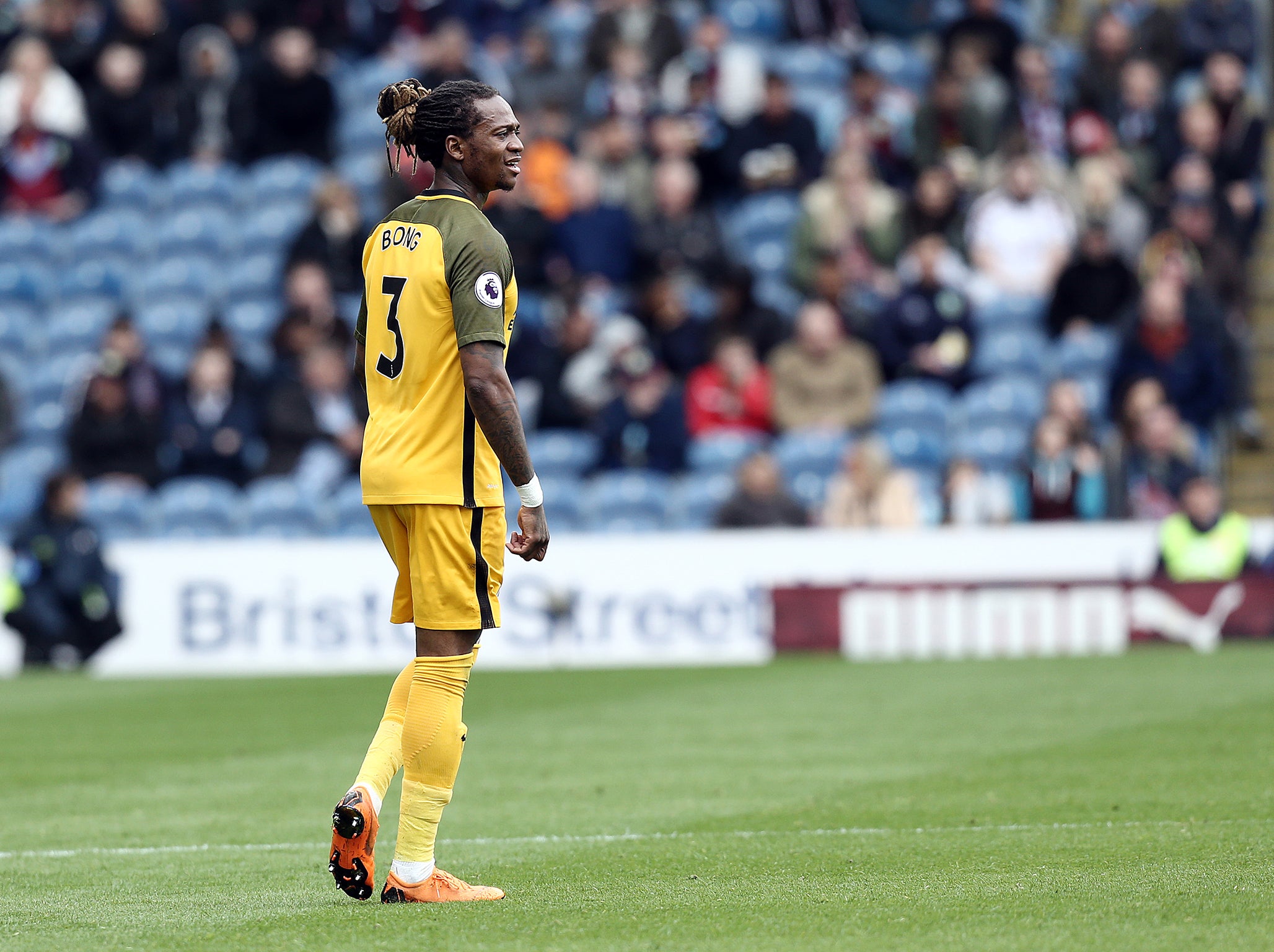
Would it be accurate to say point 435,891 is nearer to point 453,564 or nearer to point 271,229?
point 453,564

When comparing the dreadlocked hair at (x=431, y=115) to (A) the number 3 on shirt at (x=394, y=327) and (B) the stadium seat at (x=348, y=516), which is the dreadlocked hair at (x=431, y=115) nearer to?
(A) the number 3 on shirt at (x=394, y=327)

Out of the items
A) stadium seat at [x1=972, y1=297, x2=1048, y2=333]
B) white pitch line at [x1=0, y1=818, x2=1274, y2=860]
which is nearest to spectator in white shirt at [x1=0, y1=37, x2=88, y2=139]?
stadium seat at [x1=972, y1=297, x2=1048, y2=333]

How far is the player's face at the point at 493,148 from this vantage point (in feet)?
17.5

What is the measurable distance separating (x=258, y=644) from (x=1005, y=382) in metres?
6.46

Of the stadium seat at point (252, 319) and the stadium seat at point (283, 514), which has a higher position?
the stadium seat at point (252, 319)

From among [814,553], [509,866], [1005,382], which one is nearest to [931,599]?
[814,553]

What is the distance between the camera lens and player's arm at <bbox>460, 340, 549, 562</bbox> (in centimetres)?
507

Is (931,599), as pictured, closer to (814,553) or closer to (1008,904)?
(814,553)

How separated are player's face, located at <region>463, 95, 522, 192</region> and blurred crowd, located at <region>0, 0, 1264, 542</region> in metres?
10.0

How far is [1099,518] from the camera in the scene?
596 inches

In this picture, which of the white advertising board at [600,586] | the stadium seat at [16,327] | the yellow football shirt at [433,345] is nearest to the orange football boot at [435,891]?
the yellow football shirt at [433,345]

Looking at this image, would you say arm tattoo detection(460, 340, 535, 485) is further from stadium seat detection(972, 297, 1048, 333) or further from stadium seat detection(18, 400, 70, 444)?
stadium seat detection(18, 400, 70, 444)

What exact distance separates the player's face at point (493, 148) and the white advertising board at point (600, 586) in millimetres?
9458

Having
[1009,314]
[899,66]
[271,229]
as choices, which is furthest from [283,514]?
[899,66]
